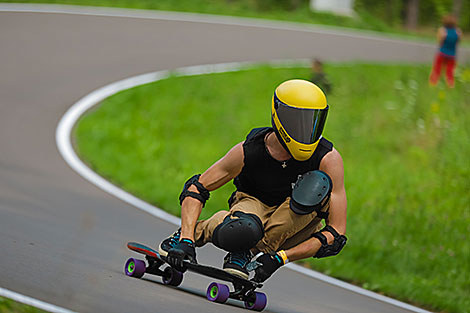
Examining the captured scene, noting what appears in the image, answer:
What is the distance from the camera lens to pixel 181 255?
5.47 meters

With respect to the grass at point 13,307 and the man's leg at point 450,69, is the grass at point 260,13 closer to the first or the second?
→ the man's leg at point 450,69

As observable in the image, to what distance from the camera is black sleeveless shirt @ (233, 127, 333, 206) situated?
Answer: 5602 millimetres

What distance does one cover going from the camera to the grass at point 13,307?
436cm

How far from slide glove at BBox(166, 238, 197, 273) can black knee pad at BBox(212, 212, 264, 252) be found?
0.62 feet

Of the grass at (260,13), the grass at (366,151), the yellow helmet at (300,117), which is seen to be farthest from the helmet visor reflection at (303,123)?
the grass at (260,13)

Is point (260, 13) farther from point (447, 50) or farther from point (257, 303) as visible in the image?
point (257, 303)

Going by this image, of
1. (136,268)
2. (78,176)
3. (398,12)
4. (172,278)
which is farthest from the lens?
(398,12)

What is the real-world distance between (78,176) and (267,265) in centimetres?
685

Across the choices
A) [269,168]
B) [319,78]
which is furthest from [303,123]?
[319,78]

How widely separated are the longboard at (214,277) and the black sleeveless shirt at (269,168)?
59 centimetres

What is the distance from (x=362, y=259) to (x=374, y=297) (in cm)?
202

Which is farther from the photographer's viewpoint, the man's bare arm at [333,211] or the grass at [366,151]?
the grass at [366,151]

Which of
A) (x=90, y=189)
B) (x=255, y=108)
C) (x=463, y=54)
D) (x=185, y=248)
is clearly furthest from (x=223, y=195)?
(x=463, y=54)

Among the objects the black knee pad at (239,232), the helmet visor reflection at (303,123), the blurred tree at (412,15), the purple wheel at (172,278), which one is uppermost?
the helmet visor reflection at (303,123)
